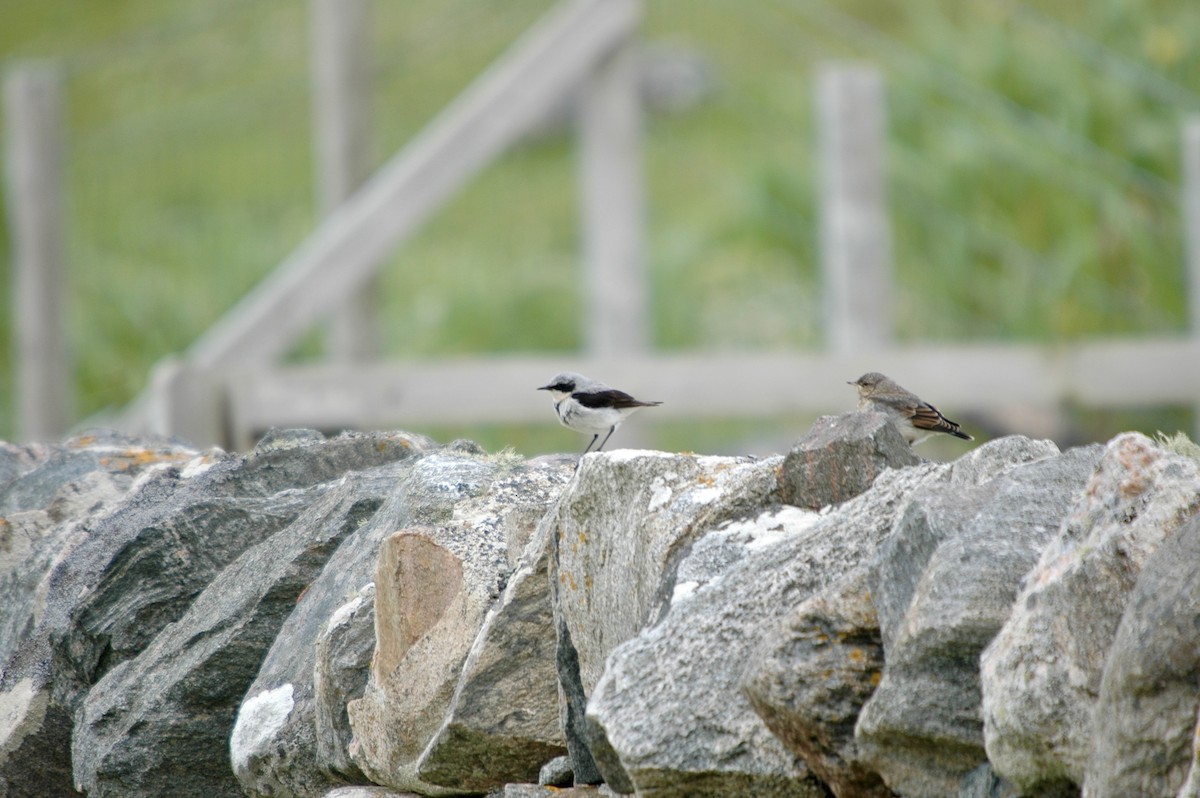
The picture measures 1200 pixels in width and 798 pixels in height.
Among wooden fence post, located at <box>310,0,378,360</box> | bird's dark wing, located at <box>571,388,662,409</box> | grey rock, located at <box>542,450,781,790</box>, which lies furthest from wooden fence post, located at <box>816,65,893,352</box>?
grey rock, located at <box>542,450,781,790</box>

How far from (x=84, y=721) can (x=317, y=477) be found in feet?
2.94

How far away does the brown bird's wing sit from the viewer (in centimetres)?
468

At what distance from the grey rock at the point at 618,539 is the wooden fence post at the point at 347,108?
5.87 m

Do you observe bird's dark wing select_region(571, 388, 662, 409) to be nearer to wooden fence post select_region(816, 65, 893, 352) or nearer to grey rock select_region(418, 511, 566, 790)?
grey rock select_region(418, 511, 566, 790)

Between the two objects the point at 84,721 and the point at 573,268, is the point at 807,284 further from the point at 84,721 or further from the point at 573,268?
the point at 84,721

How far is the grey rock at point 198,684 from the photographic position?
355cm

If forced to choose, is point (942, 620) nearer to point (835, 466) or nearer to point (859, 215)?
point (835, 466)

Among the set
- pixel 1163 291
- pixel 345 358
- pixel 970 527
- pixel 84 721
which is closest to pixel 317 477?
pixel 84 721

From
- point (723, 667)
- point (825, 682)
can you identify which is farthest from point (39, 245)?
point (825, 682)

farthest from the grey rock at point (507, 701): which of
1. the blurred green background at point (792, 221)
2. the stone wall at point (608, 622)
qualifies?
the blurred green background at point (792, 221)

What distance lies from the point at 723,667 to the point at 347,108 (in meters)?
6.68

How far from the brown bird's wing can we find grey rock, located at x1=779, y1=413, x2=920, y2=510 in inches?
69.9

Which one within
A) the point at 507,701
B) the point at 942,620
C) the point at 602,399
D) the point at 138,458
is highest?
the point at 602,399

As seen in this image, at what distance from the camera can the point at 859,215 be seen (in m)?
8.31
